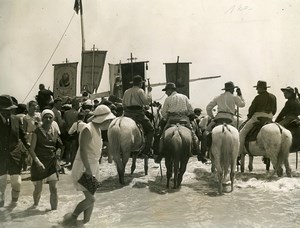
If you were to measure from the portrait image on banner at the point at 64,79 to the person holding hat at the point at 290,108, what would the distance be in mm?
19342

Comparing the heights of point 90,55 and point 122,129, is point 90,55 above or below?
above

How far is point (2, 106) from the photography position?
7684mm

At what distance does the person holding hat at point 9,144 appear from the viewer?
302 inches

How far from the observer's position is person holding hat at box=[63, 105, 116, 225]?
22.1 feet

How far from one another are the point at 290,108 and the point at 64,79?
22087 millimetres

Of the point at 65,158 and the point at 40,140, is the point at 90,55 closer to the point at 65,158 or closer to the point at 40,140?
the point at 65,158

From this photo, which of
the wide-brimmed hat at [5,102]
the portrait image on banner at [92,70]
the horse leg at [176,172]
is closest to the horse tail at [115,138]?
the horse leg at [176,172]

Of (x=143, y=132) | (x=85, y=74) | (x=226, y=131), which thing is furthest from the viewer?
(x=85, y=74)

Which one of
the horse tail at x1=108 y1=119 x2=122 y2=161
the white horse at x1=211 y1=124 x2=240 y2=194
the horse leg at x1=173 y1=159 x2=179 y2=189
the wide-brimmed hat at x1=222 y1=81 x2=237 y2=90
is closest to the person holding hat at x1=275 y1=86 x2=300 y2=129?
the wide-brimmed hat at x1=222 y1=81 x2=237 y2=90

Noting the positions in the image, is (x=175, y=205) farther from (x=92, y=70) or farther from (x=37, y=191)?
(x=92, y=70)

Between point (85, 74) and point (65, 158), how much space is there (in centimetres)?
1825

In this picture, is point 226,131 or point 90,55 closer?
point 226,131

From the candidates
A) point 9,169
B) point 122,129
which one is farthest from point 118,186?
point 9,169

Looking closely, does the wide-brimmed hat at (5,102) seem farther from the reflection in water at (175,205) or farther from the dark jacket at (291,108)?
the dark jacket at (291,108)
